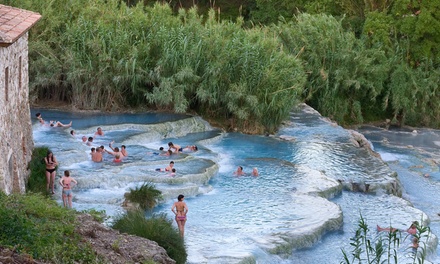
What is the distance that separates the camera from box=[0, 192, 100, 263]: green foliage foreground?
42.0 feet

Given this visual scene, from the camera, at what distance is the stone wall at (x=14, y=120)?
1767 cm

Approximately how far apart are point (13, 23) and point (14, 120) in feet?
7.69

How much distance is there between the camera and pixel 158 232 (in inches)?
655

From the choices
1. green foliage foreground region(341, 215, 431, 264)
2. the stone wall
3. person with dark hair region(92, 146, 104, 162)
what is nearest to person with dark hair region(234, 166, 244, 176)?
person with dark hair region(92, 146, 104, 162)

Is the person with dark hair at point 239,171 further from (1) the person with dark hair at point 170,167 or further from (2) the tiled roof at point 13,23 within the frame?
(2) the tiled roof at point 13,23

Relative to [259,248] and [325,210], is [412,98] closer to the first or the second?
[325,210]

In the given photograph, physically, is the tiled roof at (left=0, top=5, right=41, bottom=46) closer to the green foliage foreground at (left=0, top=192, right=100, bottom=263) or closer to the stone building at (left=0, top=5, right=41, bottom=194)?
the stone building at (left=0, top=5, right=41, bottom=194)

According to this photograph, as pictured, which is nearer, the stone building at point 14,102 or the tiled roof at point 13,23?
the tiled roof at point 13,23

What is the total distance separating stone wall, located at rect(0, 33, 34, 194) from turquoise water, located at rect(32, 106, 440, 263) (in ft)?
6.01

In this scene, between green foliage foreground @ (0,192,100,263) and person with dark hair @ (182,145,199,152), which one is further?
person with dark hair @ (182,145,199,152)

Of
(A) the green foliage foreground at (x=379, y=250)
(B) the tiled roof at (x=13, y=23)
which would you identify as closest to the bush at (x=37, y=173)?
(B) the tiled roof at (x=13, y=23)

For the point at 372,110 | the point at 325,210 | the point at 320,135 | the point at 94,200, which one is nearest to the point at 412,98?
the point at 372,110

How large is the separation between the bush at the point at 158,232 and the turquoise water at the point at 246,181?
687 millimetres

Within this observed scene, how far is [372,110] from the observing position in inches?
1556
